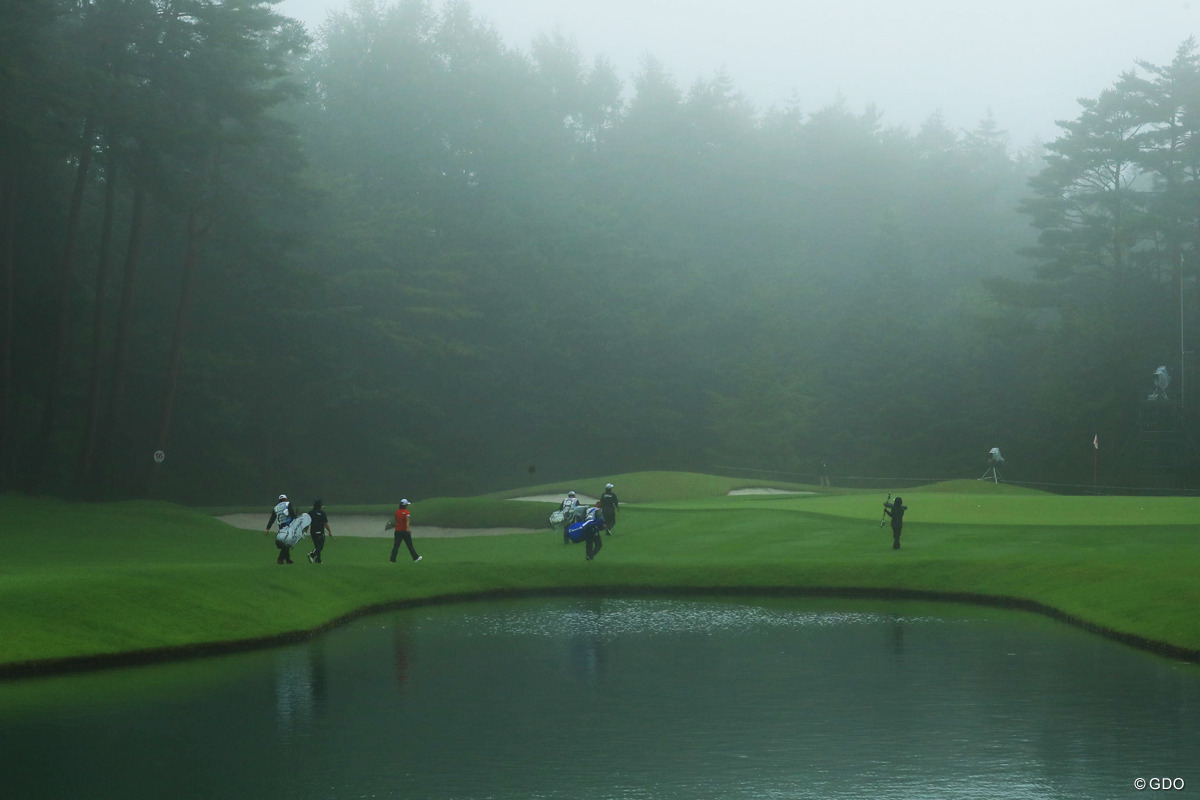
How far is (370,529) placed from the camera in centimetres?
4269

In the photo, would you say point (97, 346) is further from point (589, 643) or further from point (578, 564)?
point (589, 643)

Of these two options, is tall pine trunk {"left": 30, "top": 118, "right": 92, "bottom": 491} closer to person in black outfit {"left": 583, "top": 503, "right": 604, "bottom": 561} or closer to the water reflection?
person in black outfit {"left": 583, "top": 503, "right": 604, "bottom": 561}

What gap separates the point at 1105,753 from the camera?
12789 mm

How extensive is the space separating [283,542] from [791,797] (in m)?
19.2

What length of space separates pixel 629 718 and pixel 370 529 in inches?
1150

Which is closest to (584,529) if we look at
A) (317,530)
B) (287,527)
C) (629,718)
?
(317,530)

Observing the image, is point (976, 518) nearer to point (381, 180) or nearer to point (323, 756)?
point (323, 756)

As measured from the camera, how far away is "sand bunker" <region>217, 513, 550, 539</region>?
130 feet

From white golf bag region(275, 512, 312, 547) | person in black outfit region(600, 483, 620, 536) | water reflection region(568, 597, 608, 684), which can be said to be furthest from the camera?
person in black outfit region(600, 483, 620, 536)

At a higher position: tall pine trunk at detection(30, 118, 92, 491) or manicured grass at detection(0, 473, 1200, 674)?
tall pine trunk at detection(30, 118, 92, 491)

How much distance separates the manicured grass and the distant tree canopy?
55.4 feet

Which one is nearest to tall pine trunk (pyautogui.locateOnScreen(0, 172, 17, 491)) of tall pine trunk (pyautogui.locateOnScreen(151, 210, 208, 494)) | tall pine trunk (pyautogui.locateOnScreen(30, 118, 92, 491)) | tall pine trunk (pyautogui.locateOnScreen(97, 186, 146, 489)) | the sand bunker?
tall pine trunk (pyautogui.locateOnScreen(30, 118, 92, 491))

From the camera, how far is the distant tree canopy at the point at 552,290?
191 feet

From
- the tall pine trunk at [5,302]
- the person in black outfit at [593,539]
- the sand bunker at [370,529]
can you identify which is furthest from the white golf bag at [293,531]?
the tall pine trunk at [5,302]
